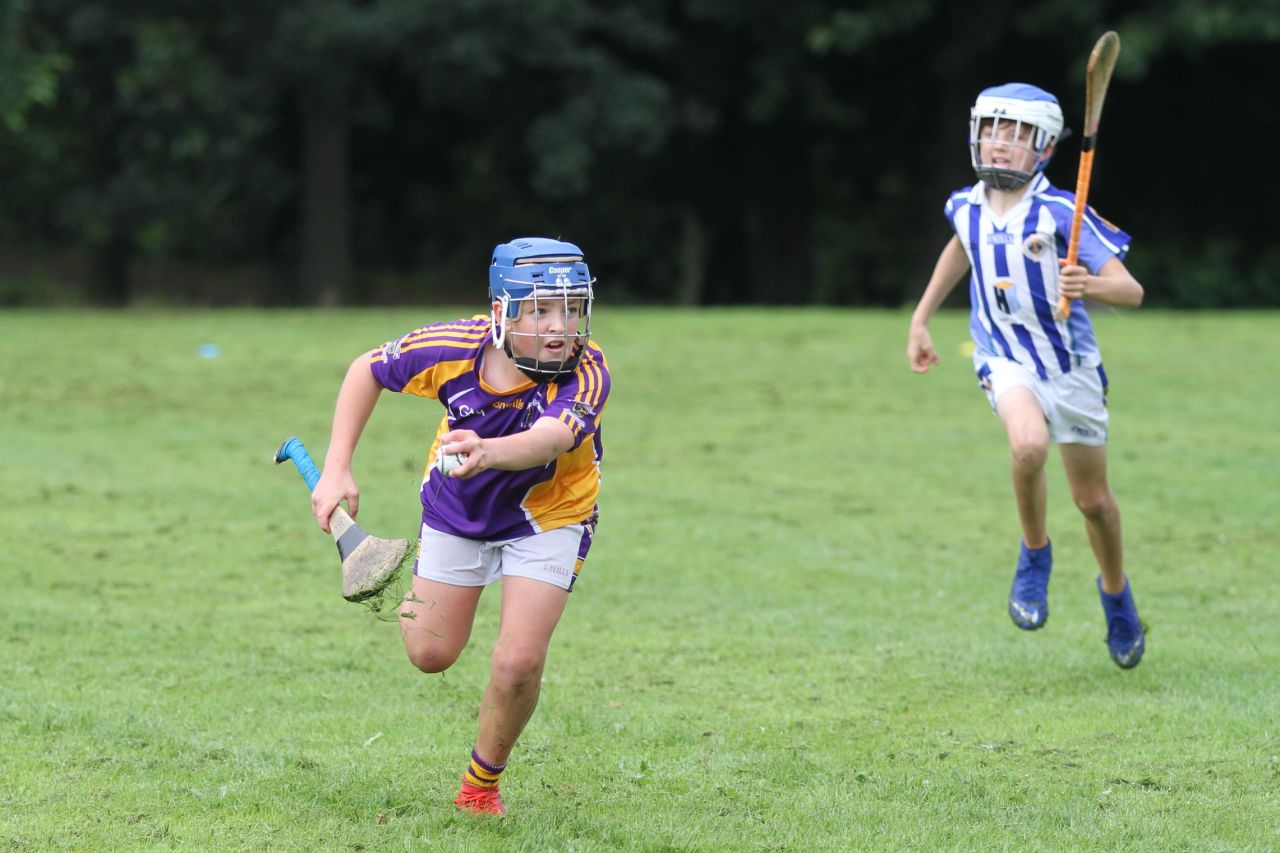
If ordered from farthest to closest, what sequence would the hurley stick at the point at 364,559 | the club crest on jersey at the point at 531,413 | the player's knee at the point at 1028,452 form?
1. the player's knee at the point at 1028,452
2. the club crest on jersey at the point at 531,413
3. the hurley stick at the point at 364,559

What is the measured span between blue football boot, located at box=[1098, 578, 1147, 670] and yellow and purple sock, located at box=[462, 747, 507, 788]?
308 cm

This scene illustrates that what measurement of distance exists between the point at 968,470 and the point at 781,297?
19.3m

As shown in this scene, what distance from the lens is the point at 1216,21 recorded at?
2567cm

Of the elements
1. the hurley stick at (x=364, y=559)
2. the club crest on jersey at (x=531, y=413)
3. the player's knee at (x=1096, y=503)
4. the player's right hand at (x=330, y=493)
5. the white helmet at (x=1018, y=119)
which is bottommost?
the player's knee at (x=1096, y=503)

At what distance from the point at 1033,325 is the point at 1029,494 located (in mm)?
687

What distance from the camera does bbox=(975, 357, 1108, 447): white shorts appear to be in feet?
23.3

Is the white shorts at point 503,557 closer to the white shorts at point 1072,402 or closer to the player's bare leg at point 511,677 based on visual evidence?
the player's bare leg at point 511,677

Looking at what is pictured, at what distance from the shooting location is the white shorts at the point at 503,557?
531 centimetres

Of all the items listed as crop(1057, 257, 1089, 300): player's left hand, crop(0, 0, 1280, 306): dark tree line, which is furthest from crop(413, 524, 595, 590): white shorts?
crop(0, 0, 1280, 306): dark tree line

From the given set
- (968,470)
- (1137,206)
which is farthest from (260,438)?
(1137,206)

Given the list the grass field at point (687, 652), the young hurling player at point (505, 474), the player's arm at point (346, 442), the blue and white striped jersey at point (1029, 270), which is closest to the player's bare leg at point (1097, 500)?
the blue and white striped jersey at point (1029, 270)

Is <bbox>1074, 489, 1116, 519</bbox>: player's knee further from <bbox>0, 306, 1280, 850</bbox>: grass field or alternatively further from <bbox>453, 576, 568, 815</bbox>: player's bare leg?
<bbox>453, 576, 568, 815</bbox>: player's bare leg

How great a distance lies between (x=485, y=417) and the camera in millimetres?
5320

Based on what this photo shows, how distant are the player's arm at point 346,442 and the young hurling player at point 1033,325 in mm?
2817
